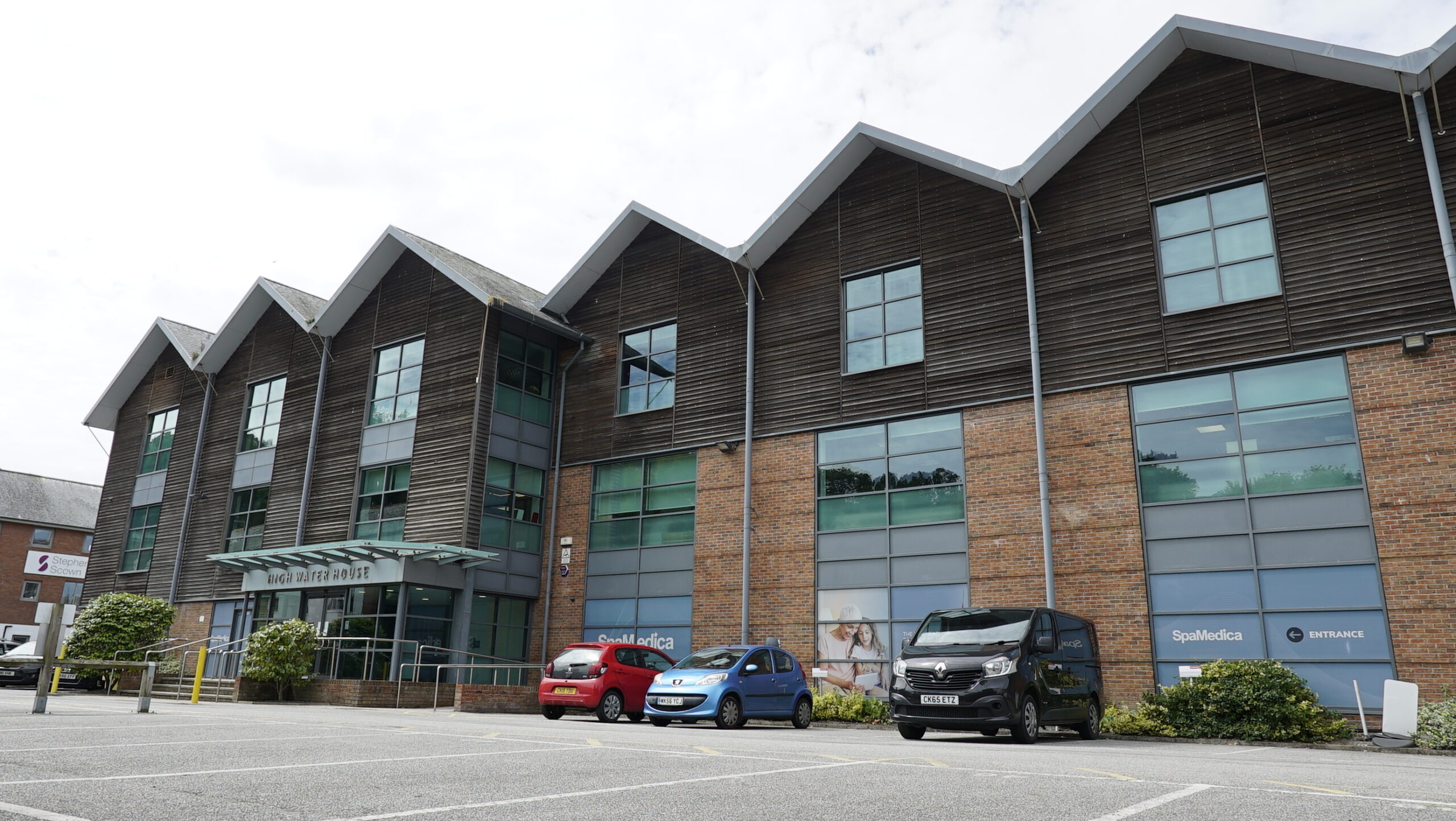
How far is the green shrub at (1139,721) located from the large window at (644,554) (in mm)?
9080

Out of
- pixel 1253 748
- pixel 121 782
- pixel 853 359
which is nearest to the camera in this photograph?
pixel 121 782

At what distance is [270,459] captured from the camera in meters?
27.9

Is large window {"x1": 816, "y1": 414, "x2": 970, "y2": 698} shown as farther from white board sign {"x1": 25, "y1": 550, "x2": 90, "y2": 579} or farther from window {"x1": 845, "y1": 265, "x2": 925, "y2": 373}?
white board sign {"x1": 25, "y1": 550, "x2": 90, "y2": 579}

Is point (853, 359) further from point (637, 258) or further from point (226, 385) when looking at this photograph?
point (226, 385)

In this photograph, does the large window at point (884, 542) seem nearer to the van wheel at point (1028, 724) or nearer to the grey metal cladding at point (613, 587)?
the grey metal cladding at point (613, 587)

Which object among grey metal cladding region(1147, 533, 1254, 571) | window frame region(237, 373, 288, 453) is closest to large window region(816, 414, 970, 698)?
grey metal cladding region(1147, 533, 1254, 571)

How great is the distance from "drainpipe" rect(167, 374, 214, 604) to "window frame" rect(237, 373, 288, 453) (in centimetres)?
190

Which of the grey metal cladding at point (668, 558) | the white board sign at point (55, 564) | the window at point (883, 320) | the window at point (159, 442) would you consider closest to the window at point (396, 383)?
the grey metal cladding at point (668, 558)

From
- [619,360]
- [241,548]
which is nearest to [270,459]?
[241,548]

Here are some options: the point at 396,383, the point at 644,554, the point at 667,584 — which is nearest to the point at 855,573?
the point at 667,584

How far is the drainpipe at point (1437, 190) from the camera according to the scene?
1424 centimetres

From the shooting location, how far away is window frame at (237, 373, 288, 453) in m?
28.3

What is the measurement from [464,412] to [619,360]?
402cm

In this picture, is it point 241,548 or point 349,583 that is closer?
point 349,583
